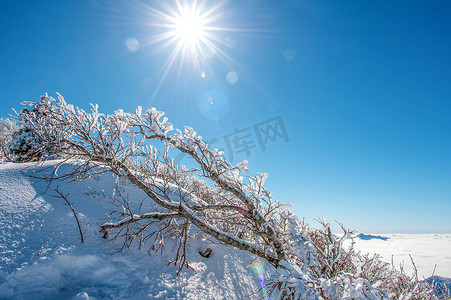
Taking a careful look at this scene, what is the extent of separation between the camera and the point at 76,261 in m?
3.14

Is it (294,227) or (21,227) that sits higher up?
(21,227)

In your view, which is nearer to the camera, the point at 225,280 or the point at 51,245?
the point at 51,245

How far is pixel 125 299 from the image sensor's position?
9.57ft

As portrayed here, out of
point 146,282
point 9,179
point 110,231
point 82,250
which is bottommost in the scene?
point 146,282

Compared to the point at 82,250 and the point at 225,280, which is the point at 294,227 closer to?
the point at 225,280

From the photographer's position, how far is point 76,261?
3145 millimetres

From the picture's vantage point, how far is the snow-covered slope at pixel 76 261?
2699mm

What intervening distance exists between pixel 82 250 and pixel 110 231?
0.76 meters

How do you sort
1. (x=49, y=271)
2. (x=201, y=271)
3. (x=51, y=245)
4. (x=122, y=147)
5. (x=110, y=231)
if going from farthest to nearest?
(x=201, y=271) → (x=110, y=231) → (x=122, y=147) → (x=51, y=245) → (x=49, y=271)

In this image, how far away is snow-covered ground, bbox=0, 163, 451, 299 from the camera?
270 centimetres

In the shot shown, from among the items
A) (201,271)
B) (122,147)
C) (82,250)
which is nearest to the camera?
(82,250)

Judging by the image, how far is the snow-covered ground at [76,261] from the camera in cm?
270

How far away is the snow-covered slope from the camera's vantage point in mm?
2699

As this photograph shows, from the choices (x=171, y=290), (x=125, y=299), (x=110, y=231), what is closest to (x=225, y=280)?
(x=171, y=290)
